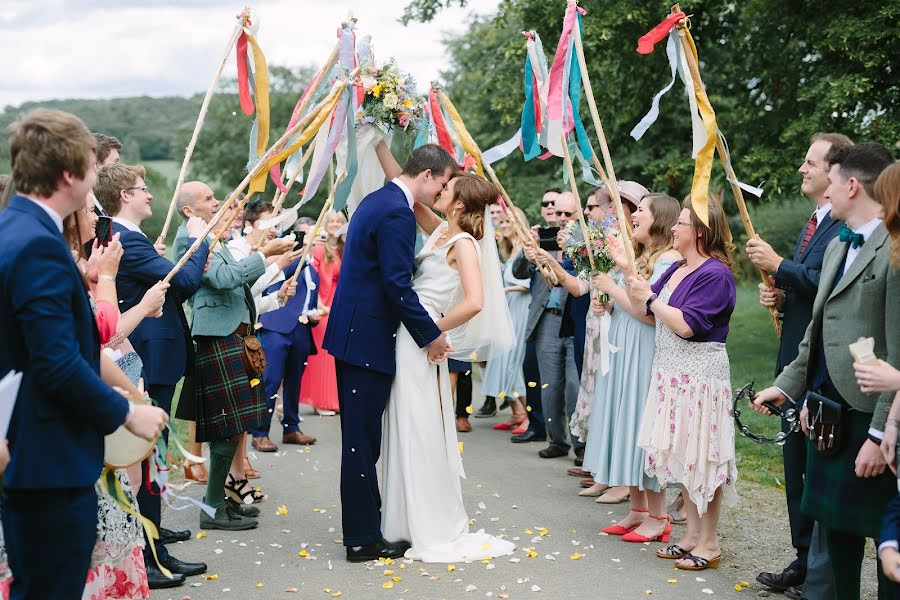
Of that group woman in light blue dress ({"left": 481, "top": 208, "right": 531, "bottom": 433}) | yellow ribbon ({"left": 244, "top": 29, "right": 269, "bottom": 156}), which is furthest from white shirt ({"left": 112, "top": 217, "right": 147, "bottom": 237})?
woman in light blue dress ({"left": 481, "top": 208, "right": 531, "bottom": 433})

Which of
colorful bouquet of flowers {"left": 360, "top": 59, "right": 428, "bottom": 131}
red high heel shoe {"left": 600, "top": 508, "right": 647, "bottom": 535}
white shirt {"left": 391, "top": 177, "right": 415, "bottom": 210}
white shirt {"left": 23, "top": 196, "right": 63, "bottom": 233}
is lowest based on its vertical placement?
red high heel shoe {"left": 600, "top": 508, "right": 647, "bottom": 535}

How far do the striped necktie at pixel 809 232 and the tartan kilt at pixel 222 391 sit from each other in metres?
3.77

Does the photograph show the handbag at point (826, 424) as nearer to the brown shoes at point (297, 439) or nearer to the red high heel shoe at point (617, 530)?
the red high heel shoe at point (617, 530)

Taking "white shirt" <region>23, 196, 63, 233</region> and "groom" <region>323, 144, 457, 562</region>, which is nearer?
"white shirt" <region>23, 196, 63, 233</region>

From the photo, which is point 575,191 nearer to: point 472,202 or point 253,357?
point 472,202

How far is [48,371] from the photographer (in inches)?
114

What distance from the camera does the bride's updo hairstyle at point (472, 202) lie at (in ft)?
20.4

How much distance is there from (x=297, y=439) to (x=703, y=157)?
548 cm

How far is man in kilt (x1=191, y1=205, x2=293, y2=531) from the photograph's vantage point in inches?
248

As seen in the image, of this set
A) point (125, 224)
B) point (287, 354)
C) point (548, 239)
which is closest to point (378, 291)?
point (125, 224)

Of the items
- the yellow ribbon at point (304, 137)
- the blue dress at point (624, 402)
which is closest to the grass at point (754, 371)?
the blue dress at point (624, 402)

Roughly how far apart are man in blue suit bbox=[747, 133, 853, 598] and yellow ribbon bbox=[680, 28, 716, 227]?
1.17 ft

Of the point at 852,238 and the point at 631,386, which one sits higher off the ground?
the point at 852,238

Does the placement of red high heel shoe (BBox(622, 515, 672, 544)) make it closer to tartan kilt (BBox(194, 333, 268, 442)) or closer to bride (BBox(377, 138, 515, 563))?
bride (BBox(377, 138, 515, 563))
